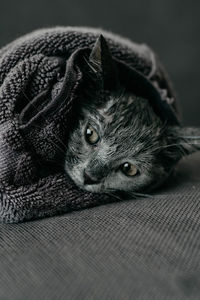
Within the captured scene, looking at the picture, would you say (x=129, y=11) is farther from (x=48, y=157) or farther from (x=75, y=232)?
(x=75, y=232)

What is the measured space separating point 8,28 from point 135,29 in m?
0.54

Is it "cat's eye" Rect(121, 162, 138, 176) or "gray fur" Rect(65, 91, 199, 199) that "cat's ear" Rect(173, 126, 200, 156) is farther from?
"cat's eye" Rect(121, 162, 138, 176)

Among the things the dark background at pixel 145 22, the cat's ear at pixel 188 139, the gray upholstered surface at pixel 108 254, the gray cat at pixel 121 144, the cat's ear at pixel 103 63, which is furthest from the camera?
the dark background at pixel 145 22

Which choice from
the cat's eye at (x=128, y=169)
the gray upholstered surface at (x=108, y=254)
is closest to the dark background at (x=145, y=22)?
the cat's eye at (x=128, y=169)

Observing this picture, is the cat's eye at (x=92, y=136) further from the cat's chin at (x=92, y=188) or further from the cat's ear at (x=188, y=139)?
the cat's ear at (x=188, y=139)

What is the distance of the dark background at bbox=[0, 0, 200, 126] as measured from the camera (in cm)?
159

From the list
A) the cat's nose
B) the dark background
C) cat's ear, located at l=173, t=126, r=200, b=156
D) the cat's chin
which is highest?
the dark background

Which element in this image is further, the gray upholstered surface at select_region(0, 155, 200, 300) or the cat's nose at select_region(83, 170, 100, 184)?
the cat's nose at select_region(83, 170, 100, 184)

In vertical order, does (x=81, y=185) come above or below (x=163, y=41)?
below

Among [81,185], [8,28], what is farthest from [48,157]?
[8,28]

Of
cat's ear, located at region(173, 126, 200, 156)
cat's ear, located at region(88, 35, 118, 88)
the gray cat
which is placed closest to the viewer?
cat's ear, located at region(88, 35, 118, 88)

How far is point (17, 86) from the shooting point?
37.1 inches

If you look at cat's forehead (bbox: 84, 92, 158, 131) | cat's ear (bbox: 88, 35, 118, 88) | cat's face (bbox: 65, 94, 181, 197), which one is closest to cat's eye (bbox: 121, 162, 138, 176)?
cat's face (bbox: 65, 94, 181, 197)

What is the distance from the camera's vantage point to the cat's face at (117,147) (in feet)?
3.38
